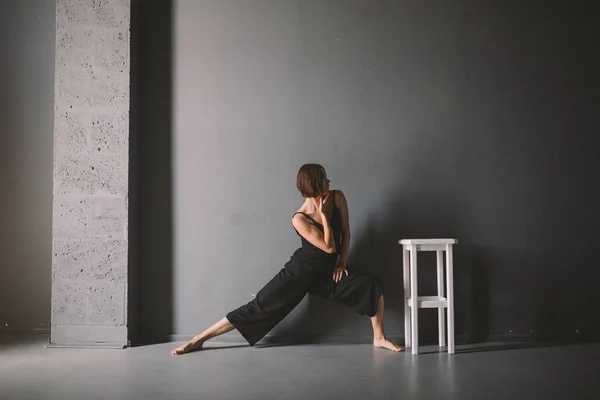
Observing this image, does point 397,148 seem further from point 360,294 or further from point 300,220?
point 360,294

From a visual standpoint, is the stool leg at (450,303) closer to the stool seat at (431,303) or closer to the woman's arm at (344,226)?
the stool seat at (431,303)

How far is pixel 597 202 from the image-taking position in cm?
360

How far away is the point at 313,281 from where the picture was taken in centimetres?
335

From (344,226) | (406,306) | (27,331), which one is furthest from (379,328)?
(27,331)

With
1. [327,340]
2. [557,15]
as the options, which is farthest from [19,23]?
[557,15]

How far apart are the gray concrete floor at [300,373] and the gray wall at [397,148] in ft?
1.44

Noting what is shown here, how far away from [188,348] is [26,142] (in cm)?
194

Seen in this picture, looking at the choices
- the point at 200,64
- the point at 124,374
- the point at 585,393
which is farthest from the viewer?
the point at 200,64

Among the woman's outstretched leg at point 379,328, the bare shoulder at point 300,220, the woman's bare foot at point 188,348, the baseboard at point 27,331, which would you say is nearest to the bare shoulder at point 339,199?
the bare shoulder at point 300,220

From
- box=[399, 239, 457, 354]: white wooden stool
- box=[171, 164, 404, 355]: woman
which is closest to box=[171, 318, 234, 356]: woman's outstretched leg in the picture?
box=[171, 164, 404, 355]: woman

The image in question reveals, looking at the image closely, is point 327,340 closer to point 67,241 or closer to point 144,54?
point 67,241

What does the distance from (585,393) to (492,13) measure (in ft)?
8.30

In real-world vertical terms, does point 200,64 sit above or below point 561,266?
above

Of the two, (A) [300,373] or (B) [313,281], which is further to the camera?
(B) [313,281]
